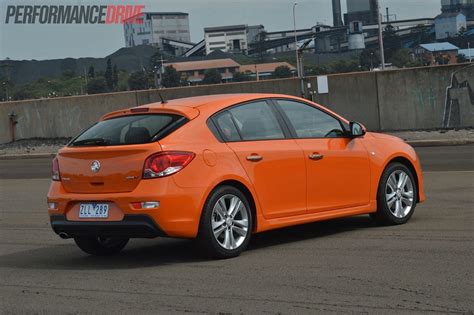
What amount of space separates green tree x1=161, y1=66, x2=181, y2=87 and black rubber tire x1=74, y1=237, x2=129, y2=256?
21517 mm

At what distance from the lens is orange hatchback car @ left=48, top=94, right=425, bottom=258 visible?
283 inches

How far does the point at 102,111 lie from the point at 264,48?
941cm

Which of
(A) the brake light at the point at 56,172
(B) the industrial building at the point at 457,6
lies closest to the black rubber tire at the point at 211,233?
(A) the brake light at the point at 56,172

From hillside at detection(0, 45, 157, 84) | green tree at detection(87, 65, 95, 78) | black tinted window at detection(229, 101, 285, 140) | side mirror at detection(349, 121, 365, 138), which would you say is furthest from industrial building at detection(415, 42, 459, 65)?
black tinted window at detection(229, 101, 285, 140)

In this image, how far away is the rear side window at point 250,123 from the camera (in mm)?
7836

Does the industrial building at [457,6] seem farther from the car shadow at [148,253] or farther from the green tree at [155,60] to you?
the car shadow at [148,253]

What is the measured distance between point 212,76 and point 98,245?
22981mm

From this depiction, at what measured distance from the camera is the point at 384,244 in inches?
311

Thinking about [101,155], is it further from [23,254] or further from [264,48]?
[264,48]

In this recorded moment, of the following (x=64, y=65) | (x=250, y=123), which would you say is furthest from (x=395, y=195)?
(x=64, y=65)

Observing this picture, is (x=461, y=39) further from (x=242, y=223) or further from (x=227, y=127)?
(x=242, y=223)

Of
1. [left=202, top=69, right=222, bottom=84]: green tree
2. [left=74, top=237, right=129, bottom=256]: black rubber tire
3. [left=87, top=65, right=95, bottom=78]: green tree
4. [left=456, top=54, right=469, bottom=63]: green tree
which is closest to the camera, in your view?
[left=74, top=237, right=129, bottom=256]: black rubber tire

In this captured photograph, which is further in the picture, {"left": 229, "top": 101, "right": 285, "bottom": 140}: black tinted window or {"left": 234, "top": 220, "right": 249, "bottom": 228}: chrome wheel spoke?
{"left": 229, "top": 101, "right": 285, "bottom": 140}: black tinted window

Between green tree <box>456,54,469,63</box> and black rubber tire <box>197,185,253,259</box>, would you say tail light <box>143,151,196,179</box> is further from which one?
green tree <box>456,54,469,63</box>
